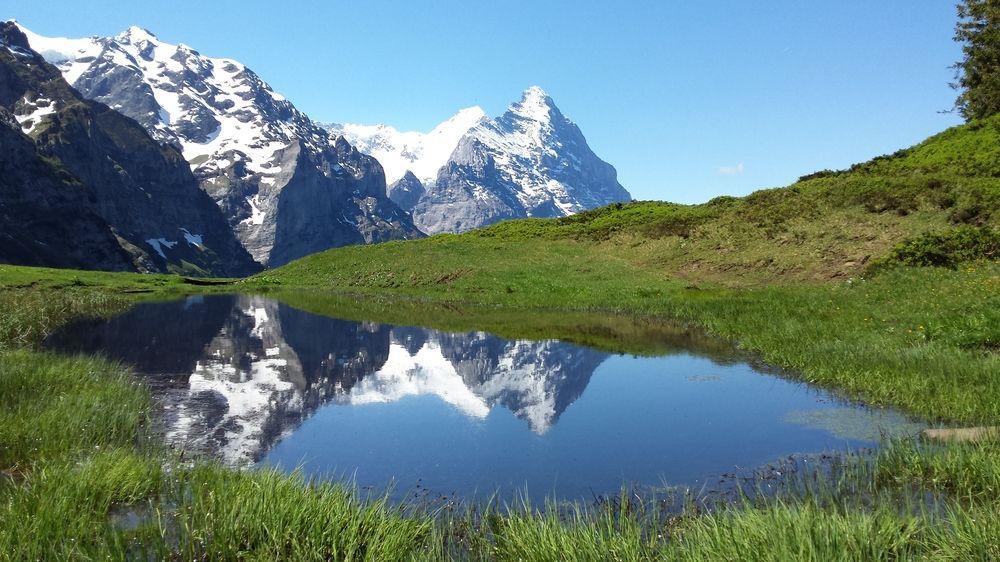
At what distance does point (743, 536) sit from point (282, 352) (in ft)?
70.1

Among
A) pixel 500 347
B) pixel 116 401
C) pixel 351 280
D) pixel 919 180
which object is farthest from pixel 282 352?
pixel 919 180

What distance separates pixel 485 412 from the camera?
15141 millimetres

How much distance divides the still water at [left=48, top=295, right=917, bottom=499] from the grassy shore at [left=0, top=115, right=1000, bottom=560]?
135 cm

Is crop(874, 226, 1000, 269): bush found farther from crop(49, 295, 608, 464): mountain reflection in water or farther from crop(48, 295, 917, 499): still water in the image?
crop(49, 295, 608, 464): mountain reflection in water

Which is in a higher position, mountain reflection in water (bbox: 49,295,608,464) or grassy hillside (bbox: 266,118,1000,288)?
grassy hillside (bbox: 266,118,1000,288)

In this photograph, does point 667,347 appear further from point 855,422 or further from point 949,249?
point 949,249

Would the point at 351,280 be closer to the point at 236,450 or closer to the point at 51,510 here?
the point at 236,450

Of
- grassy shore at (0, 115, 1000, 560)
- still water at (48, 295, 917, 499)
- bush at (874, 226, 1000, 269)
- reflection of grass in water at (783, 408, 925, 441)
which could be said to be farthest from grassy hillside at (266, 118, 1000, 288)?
reflection of grass in water at (783, 408, 925, 441)

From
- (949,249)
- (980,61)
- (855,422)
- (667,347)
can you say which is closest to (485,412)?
(855,422)

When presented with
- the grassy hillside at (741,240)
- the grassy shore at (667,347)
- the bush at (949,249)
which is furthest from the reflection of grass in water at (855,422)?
the grassy hillside at (741,240)

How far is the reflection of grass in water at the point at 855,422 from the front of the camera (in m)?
11.7

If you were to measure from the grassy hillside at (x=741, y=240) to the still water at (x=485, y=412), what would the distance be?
21.6 m

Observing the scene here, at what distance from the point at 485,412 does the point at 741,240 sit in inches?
1609

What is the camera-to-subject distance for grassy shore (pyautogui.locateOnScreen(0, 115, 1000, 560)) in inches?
248
